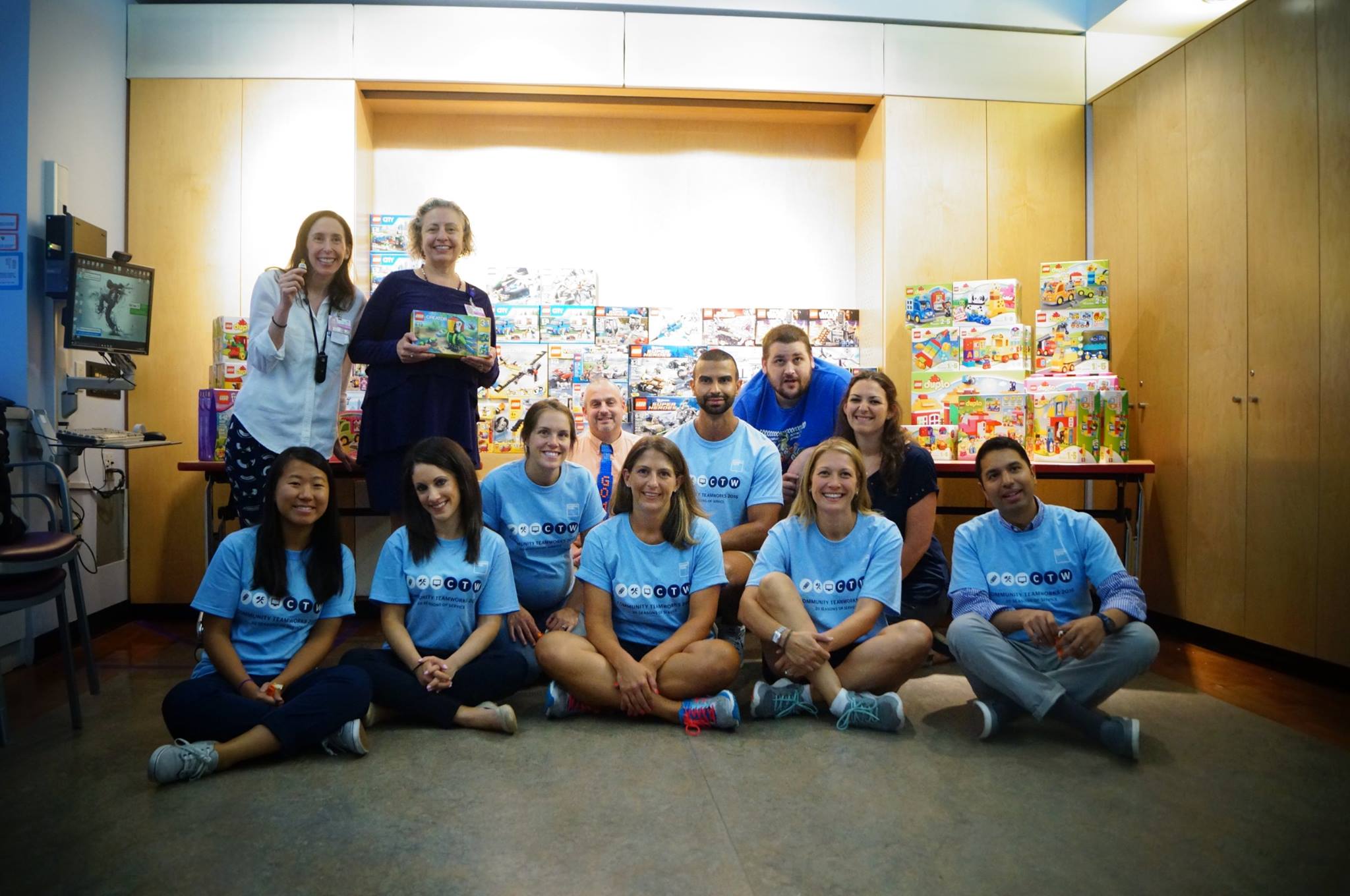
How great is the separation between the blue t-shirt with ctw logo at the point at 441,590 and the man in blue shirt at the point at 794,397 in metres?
1.23

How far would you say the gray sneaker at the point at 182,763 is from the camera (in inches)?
77.7

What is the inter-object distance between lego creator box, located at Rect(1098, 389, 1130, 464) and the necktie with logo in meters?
2.14

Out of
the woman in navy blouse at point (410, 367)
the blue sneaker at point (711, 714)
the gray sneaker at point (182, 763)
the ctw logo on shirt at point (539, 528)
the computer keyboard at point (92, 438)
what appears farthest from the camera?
the computer keyboard at point (92, 438)

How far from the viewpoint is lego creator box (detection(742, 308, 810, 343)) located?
15.4ft

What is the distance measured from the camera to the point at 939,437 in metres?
3.89

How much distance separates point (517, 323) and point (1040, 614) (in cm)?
304

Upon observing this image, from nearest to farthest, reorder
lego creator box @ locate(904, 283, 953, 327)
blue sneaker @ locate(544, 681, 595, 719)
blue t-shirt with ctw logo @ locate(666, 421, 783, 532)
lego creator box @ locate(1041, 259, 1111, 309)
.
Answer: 1. blue sneaker @ locate(544, 681, 595, 719)
2. blue t-shirt with ctw logo @ locate(666, 421, 783, 532)
3. lego creator box @ locate(1041, 259, 1111, 309)
4. lego creator box @ locate(904, 283, 953, 327)

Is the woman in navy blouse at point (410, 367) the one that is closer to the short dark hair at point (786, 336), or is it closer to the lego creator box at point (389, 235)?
the short dark hair at point (786, 336)

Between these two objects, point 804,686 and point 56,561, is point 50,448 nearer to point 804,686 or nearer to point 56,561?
point 56,561

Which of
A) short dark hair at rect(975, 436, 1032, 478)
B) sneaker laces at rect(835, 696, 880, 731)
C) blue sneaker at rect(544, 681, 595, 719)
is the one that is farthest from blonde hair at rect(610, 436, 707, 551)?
short dark hair at rect(975, 436, 1032, 478)

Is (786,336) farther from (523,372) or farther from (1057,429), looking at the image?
(523,372)

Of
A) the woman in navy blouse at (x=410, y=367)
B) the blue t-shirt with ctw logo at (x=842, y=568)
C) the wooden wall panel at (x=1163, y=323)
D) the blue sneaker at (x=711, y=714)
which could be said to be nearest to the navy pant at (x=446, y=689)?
the blue sneaker at (x=711, y=714)

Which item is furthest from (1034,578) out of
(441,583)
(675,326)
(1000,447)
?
(675,326)

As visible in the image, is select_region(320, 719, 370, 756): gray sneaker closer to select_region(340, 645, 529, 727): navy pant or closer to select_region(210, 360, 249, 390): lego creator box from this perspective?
select_region(340, 645, 529, 727): navy pant
